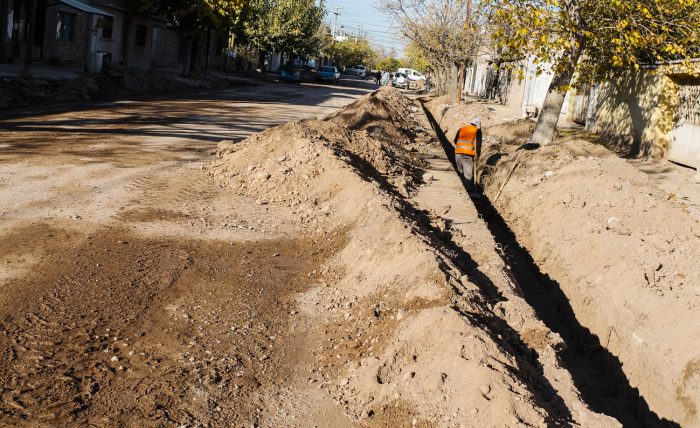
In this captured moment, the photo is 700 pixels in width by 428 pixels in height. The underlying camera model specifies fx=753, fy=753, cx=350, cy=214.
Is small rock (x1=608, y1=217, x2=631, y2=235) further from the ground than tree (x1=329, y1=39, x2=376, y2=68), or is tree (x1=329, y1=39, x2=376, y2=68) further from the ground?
tree (x1=329, y1=39, x2=376, y2=68)

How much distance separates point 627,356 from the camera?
25.4 ft

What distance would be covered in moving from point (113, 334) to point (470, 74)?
216ft

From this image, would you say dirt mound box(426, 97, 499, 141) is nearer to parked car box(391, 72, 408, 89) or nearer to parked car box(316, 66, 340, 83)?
parked car box(316, 66, 340, 83)

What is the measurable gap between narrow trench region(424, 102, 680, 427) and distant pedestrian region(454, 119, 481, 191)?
300 cm

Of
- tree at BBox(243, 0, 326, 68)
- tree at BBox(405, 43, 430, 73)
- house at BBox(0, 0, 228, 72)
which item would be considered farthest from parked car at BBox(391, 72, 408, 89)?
house at BBox(0, 0, 228, 72)

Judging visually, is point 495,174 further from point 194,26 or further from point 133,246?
point 194,26

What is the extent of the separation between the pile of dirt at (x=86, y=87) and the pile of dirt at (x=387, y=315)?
10227mm

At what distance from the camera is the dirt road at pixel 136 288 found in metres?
4.96

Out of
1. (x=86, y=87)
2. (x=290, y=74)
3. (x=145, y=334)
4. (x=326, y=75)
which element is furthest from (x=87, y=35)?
(x=145, y=334)

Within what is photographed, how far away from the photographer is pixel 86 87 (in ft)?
77.4

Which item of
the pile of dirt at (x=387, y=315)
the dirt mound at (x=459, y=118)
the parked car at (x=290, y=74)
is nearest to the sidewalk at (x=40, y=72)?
the dirt mound at (x=459, y=118)

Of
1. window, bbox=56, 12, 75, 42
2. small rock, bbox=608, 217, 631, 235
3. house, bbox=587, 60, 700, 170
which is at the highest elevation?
window, bbox=56, 12, 75, 42

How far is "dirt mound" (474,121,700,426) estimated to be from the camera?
7.19 meters

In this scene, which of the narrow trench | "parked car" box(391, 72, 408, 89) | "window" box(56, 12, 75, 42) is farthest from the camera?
"parked car" box(391, 72, 408, 89)
